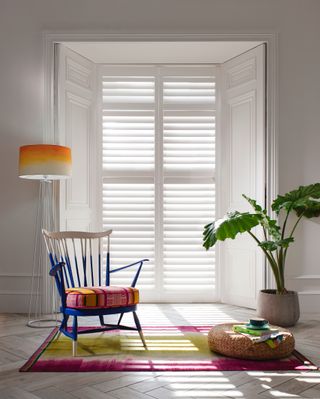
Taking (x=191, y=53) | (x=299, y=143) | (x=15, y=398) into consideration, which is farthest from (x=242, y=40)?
(x=15, y=398)

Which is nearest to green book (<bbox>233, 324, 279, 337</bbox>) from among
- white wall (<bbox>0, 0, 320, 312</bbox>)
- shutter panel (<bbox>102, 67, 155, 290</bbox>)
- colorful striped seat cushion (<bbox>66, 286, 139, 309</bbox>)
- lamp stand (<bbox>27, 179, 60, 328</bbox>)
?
colorful striped seat cushion (<bbox>66, 286, 139, 309</bbox>)

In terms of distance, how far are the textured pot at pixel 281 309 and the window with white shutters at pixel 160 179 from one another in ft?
3.63

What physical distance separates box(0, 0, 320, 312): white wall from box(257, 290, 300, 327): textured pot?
55 cm

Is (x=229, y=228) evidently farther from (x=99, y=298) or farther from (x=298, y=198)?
(x=99, y=298)

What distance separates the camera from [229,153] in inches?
197

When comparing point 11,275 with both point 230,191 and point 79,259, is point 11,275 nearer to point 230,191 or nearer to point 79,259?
point 79,259

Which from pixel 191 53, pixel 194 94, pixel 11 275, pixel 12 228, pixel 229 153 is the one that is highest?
pixel 191 53

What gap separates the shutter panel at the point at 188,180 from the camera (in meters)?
5.07

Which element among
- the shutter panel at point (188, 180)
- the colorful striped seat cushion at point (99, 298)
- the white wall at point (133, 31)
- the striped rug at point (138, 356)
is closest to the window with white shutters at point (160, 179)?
the shutter panel at point (188, 180)

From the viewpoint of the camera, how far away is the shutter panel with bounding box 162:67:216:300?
16.6ft

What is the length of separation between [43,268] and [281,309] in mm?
2085

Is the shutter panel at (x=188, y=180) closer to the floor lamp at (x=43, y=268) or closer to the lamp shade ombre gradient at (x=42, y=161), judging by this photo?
the floor lamp at (x=43, y=268)

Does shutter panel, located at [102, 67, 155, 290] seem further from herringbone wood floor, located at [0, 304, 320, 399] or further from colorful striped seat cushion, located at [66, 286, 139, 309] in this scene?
herringbone wood floor, located at [0, 304, 320, 399]

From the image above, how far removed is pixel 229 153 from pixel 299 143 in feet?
2.34
